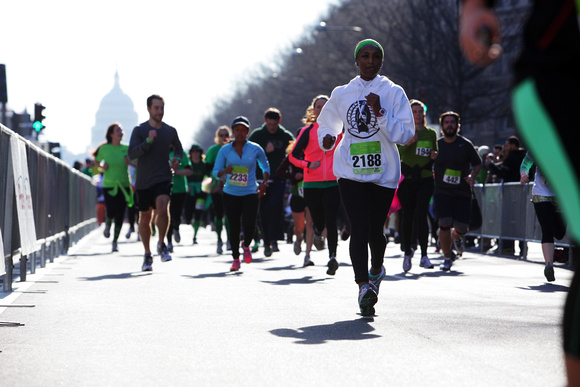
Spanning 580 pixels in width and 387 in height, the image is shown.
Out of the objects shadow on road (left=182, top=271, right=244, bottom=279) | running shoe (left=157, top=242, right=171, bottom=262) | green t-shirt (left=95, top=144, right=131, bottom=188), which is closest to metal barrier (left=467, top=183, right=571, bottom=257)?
shadow on road (left=182, top=271, right=244, bottom=279)

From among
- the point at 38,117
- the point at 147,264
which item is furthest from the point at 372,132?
the point at 38,117

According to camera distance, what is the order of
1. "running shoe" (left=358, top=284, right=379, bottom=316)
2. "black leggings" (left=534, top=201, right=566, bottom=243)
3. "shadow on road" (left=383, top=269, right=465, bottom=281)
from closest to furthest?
"running shoe" (left=358, top=284, right=379, bottom=316) < "black leggings" (left=534, top=201, right=566, bottom=243) < "shadow on road" (left=383, top=269, right=465, bottom=281)

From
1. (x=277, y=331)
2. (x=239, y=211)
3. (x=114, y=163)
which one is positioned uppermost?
(x=114, y=163)

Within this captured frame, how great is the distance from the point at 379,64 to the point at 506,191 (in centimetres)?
1081

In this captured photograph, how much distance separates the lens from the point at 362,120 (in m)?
8.16

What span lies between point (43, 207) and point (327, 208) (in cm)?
346

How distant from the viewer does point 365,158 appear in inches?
318

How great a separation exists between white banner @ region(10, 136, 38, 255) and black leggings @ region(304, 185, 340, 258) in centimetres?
335

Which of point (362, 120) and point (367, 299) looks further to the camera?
point (362, 120)

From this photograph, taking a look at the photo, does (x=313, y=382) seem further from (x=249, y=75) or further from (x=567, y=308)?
(x=249, y=75)

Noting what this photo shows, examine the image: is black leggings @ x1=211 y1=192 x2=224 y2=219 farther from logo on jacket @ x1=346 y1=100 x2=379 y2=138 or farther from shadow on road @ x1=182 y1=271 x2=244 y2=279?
logo on jacket @ x1=346 y1=100 x2=379 y2=138

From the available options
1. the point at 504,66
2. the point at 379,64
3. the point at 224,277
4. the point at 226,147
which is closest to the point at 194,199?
the point at 226,147

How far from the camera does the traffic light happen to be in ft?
81.9

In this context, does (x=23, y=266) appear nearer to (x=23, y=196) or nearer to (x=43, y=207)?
(x=23, y=196)
